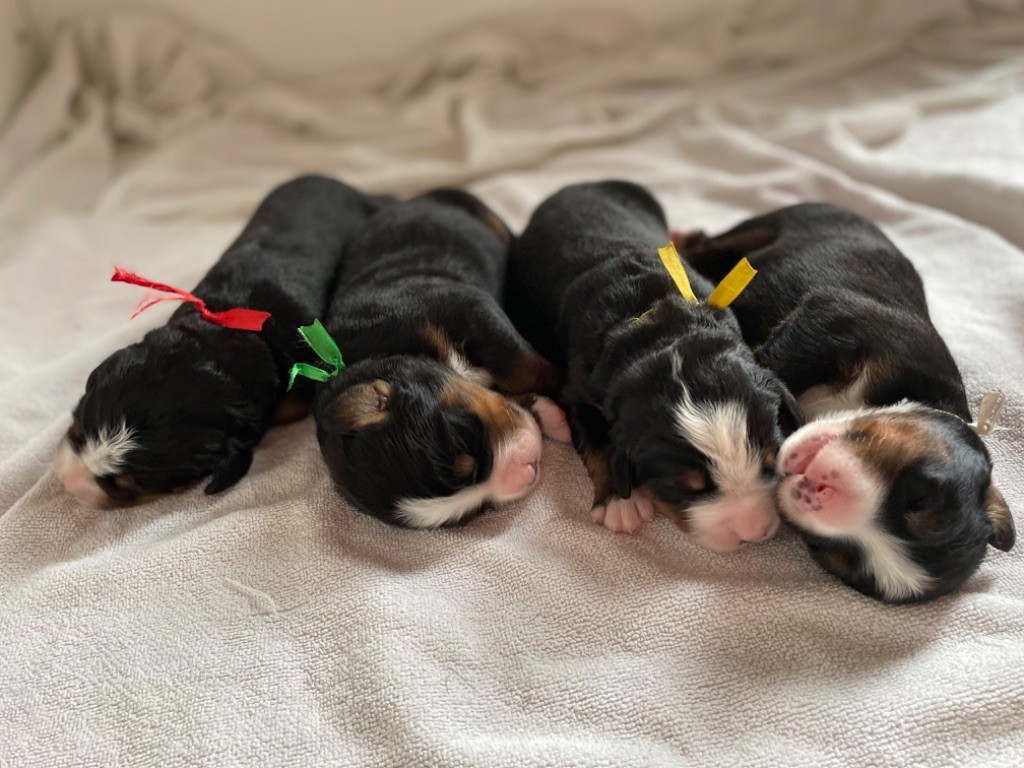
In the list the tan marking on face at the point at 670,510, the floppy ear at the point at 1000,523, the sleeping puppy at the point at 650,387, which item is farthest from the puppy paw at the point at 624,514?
the floppy ear at the point at 1000,523

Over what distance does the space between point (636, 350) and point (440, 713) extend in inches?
40.8

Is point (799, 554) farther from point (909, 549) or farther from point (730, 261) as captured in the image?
point (730, 261)

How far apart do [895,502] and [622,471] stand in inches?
24.4

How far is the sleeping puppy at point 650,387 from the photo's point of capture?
199 cm

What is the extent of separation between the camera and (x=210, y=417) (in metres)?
2.43

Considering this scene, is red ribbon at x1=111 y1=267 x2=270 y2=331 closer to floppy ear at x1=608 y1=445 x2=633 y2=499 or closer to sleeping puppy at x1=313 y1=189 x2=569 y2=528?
sleeping puppy at x1=313 y1=189 x2=569 y2=528

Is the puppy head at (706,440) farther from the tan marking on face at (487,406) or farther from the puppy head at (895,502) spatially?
the tan marking on face at (487,406)

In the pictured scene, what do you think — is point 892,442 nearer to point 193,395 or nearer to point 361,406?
point 361,406

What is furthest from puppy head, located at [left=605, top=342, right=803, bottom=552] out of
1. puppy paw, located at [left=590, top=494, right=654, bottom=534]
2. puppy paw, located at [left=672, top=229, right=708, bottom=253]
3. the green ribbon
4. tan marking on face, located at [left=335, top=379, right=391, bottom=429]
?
puppy paw, located at [left=672, top=229, right=708, bottom=253]

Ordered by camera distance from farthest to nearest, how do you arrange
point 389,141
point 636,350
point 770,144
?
point 389,141, point 770,144, point 636,350

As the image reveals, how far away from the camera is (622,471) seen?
2.09 meters

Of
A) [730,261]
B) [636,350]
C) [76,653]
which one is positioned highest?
[636,350]

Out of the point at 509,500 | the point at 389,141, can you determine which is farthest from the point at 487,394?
the point at 389,141

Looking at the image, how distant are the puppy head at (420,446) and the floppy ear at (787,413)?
0.67 meters
